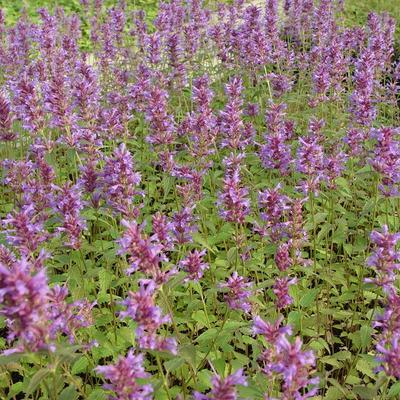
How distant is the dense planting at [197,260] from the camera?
7.98ft

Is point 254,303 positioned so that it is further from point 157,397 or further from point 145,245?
point 145,245

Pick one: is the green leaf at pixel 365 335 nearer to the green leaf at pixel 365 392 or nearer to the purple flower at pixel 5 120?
the green leaf at pixel 365 392

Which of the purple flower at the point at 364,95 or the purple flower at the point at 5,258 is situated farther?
the purple flower at the point at 364,95

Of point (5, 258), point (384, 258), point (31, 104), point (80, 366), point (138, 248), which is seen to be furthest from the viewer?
point (31, 104)

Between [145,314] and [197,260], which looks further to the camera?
[197,260]

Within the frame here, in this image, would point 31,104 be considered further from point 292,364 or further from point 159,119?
point 292,364

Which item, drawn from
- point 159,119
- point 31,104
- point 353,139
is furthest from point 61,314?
point 353,139

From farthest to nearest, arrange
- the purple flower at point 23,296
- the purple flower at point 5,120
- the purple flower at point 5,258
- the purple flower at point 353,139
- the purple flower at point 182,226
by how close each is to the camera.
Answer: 1. the purple flower at point 353,139
2. the purple flower at point 5,120
3. the purple flower at point 182,226
4. the purple flower at point 5,258
5. the purple flower at point 23,296

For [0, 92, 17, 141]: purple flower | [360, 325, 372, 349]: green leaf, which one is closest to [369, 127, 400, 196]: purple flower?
[360, 325, 372, 349]: green leaf

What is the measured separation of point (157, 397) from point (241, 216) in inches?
44.3

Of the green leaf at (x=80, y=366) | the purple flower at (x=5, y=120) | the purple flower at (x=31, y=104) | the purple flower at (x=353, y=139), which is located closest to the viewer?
the green leaf at (x=80, y=366)

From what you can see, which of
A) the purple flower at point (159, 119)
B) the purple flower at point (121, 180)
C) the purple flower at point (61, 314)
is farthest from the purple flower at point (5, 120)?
the purple flower at point (61, 314)

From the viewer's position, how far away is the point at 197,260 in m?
3.19

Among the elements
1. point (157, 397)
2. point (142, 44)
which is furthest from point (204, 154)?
point (142, 44)
